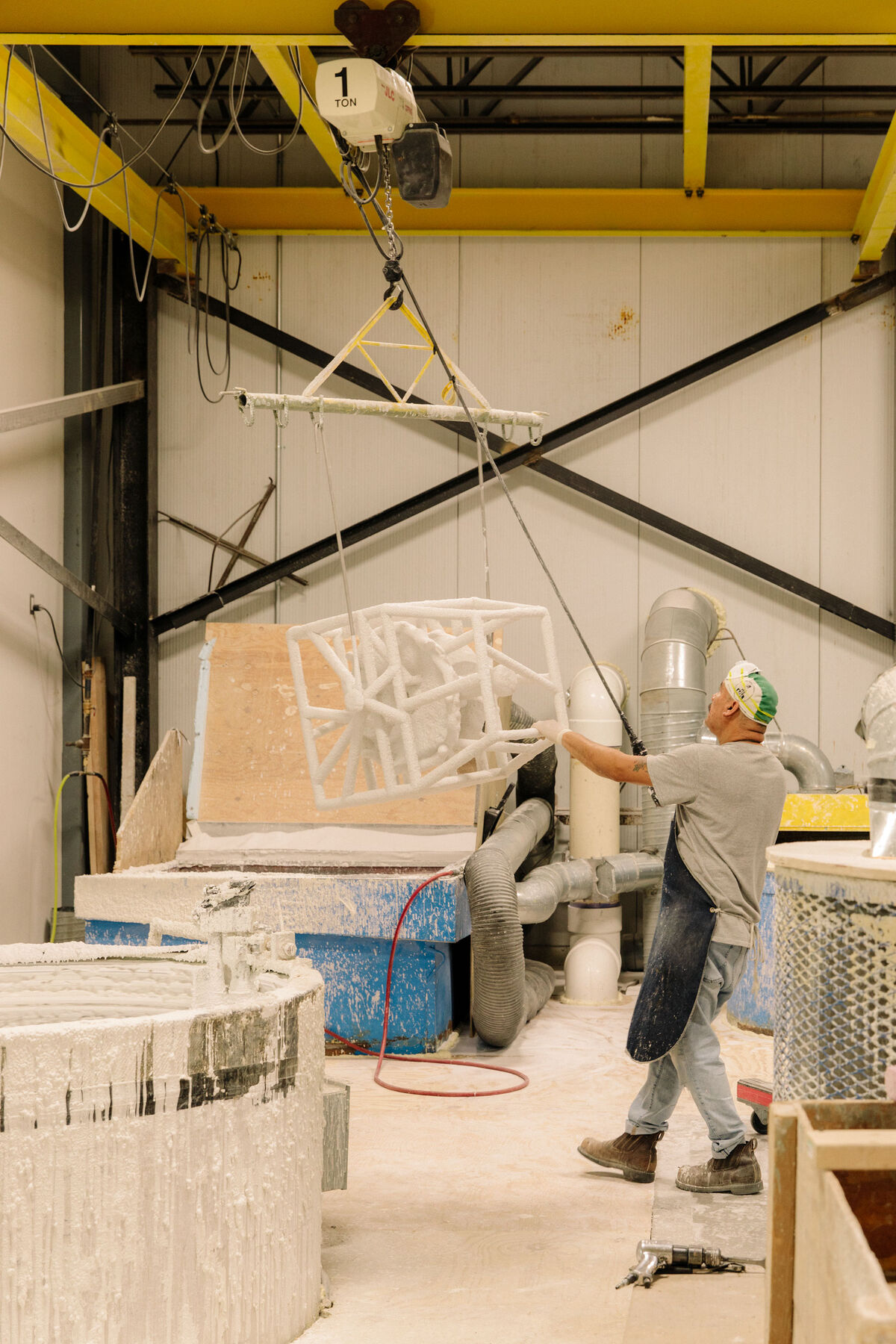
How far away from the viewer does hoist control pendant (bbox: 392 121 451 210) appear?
4629 millimetres

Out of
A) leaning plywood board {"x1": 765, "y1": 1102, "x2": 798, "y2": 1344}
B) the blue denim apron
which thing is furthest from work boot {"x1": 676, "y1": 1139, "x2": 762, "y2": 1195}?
leaning plywood board {"x1": 765, "y1": 1102, "x2": 798, "y2": 1344}

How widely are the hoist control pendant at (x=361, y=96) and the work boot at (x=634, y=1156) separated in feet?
11.7

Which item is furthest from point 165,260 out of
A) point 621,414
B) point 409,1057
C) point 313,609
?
point 409,1057

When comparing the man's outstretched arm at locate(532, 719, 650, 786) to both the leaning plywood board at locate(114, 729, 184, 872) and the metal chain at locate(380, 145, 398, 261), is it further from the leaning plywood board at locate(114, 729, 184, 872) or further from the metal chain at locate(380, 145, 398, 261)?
the leaning plywood board at locate(114, 729, 184, 872)

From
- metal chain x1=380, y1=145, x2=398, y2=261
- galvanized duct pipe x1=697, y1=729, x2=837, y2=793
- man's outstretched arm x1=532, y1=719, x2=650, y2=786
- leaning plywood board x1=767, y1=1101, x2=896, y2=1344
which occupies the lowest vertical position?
leaning plywood board x1=767, y1=1101, x2=896, y2=1344

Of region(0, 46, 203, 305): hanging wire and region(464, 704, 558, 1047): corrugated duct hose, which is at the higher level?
region(0, 46, 203, 305): hanging wire

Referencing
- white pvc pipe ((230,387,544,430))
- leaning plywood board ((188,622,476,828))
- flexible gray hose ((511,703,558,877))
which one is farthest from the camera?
flexible gray hose ((511,703,558,877))

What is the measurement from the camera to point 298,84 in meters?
6.36

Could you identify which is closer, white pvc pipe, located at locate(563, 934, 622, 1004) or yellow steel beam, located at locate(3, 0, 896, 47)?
yellow steel beam, located at locate(3, 0, 896, 47)

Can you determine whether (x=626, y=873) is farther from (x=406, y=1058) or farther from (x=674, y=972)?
(x=674, y=972)

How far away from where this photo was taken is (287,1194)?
9.77 feet

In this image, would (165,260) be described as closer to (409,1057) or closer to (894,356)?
(894,356)

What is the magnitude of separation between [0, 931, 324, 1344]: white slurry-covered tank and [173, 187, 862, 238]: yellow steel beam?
6.20 meters

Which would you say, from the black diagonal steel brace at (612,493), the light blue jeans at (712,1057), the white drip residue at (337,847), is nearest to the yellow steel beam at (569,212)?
the black diagonal steel brace at (612,493)
